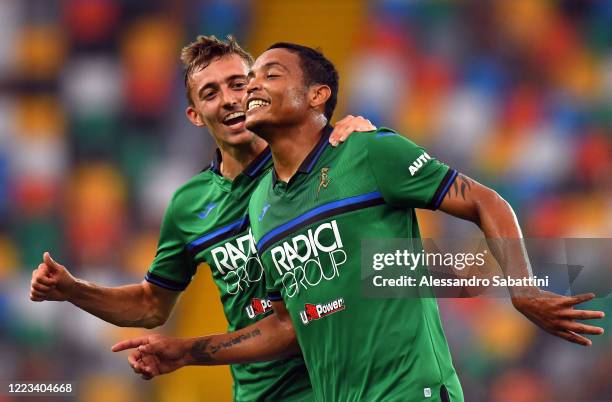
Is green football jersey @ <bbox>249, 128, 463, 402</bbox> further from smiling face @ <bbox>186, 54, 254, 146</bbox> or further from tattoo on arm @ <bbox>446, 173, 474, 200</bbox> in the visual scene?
smiling face @ <bbox>186, 54, 254, 146</bbox>

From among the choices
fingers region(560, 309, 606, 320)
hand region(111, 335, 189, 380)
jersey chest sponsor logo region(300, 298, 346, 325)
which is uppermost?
hand region(111, 335, 189, 380)

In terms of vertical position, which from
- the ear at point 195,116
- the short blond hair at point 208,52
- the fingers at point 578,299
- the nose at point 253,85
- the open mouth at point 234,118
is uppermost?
the short blond hair at point 208,52

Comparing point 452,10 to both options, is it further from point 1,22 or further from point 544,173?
point 1,22

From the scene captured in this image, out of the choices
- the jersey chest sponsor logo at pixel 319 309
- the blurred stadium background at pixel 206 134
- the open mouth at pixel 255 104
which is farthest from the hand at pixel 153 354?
the blurred stadium background at pixel 206 134

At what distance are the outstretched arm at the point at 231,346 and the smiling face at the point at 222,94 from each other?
3.34 feet

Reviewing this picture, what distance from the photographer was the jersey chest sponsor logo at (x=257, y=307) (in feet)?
13.9

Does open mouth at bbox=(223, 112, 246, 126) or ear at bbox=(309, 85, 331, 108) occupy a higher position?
open mouth at bbox=(223, 112, 246, 126)

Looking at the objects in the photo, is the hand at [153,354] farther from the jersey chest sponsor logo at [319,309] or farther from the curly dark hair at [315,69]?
the curly dark hair at [315,69]

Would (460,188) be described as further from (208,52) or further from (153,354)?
(208,52)

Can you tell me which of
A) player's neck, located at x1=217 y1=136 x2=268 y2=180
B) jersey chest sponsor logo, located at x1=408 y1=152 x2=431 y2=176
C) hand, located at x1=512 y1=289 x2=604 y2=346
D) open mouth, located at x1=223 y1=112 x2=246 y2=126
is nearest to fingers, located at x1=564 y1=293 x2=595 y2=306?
hand, located at x1=512 y1=289 x2=604 y2=346

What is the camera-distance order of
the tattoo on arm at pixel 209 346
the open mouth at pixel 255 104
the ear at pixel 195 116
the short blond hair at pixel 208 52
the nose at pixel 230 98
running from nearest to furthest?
the open mouth at pixel 255 104 < the tattoo on arm at pixel 209 346 < the nose at pixel 230 98 < the short blond hair at pixel 208 52 < the ear at pixel 195 116

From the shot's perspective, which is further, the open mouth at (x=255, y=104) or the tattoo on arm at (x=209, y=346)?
the tattoo on arm at (x=209, y=346)

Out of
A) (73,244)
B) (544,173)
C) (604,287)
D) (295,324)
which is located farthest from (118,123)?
(604,287)

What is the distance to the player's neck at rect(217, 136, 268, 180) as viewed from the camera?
14.8ft
